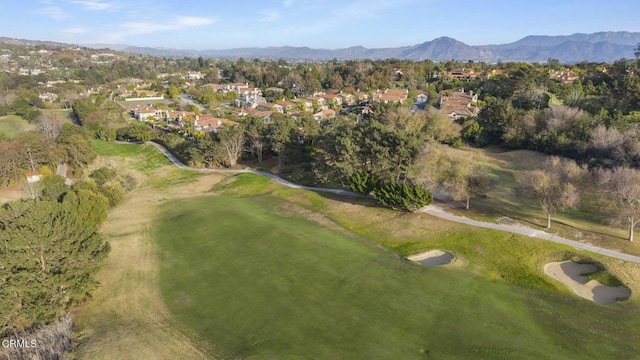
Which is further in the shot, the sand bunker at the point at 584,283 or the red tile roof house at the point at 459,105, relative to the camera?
the red tile roof house at the point at 459,105

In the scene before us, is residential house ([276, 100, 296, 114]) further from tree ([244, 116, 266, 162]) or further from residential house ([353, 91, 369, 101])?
tree ([244, 116, 266, 162])

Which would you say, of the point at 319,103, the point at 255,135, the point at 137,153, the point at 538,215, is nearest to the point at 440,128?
the point at 255,135

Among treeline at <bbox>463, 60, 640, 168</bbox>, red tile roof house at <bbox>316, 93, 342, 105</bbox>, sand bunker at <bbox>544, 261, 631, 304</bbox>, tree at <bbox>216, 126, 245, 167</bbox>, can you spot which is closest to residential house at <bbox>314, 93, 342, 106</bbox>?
red tile roof house at <bbox>316, 93, 342, 105</bbox>

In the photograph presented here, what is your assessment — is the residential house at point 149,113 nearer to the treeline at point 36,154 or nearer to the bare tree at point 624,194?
the treeline at point 36,154

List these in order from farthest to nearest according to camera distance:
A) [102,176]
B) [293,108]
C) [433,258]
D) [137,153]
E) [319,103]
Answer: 1. [319,103]
2. [293,108]
3. [137,153]
4. [102,176]
5. [433,258]

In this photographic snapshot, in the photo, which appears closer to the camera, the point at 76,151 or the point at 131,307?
the point at 131,307

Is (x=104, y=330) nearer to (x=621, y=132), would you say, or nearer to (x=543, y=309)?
(x=543, y=309)

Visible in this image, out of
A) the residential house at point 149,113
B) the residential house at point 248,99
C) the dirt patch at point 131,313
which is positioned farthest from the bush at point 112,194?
the residential house at point 248,99

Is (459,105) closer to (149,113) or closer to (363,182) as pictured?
(363,182)
